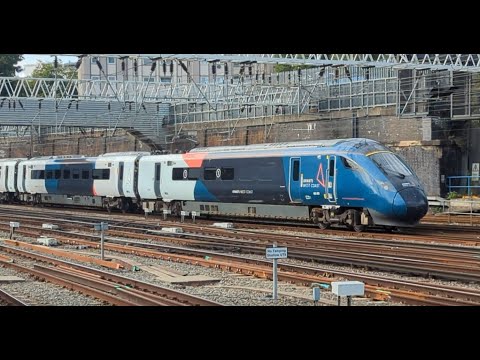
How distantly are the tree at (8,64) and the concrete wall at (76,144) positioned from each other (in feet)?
30.8

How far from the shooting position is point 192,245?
65.5ft

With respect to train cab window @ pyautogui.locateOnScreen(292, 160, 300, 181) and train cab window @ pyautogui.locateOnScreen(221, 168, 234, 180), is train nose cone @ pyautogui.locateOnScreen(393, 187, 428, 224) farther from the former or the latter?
train cab window @ pyautogui.locateOnScreen(221, 168, 234, 180)

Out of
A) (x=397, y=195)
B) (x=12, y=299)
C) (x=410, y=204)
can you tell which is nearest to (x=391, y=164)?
(x=397, y=195)

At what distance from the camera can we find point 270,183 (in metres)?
24.8

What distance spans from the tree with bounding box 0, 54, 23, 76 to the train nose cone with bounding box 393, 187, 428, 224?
62.4 meters

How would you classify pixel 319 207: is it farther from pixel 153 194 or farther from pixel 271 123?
pixel 271 123

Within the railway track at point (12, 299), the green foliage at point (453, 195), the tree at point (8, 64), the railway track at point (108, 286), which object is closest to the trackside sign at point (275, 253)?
the railway track at point (108, 286)

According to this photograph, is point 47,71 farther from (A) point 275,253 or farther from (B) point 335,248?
(A) point 275,253

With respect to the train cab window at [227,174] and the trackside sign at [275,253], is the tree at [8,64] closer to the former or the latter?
the train cab window at [227,174]

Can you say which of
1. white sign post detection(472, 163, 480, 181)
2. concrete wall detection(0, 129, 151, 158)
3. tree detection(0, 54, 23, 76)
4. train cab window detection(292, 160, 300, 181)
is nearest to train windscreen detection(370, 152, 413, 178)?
train cab window detection(292, 160, 300, 181)

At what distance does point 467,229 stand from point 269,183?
657 centimetres

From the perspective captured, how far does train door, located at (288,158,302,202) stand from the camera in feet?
77.8
